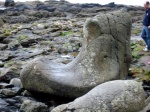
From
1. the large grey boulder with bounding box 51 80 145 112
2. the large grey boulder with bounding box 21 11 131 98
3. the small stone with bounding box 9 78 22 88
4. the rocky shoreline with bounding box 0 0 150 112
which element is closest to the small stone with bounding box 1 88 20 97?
the rocky shoreline with bounding box 0 0 150 112

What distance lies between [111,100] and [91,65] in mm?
2450

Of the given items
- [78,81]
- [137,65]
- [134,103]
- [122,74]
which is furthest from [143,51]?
[134,103]

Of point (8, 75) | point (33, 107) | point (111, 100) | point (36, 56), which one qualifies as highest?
point (111, 100)

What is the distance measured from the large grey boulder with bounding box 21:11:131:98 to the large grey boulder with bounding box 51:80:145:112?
Result: 1.65m

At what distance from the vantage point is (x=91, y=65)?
8.49 metres

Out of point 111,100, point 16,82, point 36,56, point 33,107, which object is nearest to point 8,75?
point 16,82

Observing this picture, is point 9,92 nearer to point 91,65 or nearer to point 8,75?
point 8,75

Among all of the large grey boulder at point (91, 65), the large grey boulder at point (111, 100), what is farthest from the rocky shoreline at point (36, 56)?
the large grey boulder at point (111, 100)

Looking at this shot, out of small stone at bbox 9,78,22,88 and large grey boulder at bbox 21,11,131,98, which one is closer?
large grey boulder at bbox 21,11,131,98

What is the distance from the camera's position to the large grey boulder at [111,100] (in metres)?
5.98

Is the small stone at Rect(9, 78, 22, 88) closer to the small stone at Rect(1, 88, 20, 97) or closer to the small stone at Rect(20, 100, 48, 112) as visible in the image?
the small stone at Rect(1, 88, 20, 97)

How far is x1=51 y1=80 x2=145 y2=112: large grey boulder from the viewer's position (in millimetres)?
5984

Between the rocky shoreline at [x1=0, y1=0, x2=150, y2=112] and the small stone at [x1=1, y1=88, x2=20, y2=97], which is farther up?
the small stone at [x1=1, y1=88, x2=20, y2=97]

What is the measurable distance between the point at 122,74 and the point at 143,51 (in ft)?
18.1
